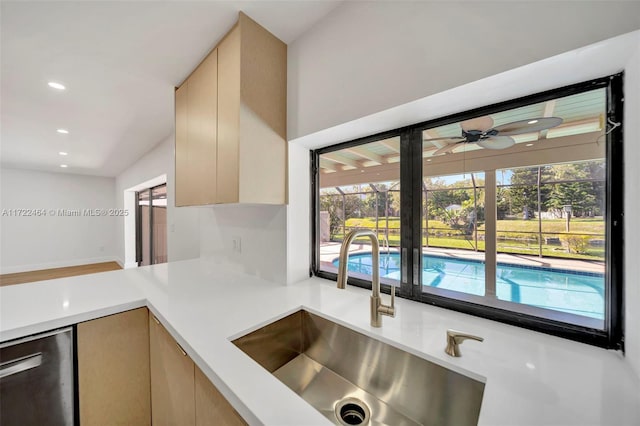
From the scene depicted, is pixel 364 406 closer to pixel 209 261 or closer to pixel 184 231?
pixel 209 261

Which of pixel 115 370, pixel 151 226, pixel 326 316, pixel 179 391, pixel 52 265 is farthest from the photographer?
pixel 52 265

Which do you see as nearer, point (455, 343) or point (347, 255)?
point (455, 343)

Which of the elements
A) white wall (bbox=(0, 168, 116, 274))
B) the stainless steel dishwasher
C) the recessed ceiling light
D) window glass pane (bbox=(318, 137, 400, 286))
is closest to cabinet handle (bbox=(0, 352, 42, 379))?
the stainless steel dishwasher

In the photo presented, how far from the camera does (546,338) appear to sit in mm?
844

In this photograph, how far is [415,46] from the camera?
3.02 feet

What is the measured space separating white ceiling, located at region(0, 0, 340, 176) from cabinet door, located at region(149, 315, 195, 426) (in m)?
1.50

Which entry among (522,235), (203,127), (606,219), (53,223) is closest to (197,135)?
(203,127)

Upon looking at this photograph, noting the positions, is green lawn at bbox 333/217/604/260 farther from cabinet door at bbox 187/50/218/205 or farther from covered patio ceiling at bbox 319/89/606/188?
cabinet door at bbox 187/50/218/205

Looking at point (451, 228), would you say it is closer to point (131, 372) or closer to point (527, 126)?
point (527, 126)

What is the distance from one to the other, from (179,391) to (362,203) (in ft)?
4.02

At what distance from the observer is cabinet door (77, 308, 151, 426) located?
1.10m

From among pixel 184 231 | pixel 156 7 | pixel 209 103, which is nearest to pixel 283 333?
pixel 209 103

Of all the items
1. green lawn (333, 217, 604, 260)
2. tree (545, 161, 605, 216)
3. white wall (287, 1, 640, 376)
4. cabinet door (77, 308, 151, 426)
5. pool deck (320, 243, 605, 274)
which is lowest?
cabinet door (77, 308, 151, 426)

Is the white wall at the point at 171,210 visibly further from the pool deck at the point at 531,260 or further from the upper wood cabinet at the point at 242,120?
the pool deck at the point at 531,260
